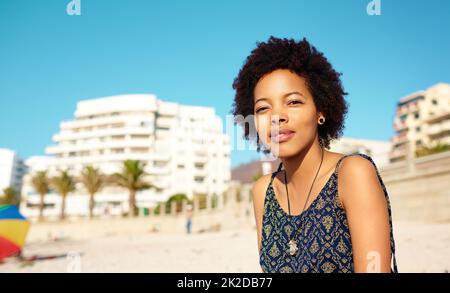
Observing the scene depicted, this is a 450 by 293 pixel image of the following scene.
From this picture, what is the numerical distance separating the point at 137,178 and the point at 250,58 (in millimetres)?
44164

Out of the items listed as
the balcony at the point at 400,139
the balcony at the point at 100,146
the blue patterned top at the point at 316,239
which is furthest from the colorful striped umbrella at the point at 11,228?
the balcony at the point at 100,146

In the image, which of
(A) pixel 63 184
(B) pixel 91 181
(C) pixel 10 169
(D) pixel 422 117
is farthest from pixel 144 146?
(D) pixel 422 117

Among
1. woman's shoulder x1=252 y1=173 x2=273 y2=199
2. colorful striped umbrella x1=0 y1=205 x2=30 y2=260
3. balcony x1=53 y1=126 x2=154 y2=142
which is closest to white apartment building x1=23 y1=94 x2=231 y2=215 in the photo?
balcony x1=53 y1=126 x2=154 y2=142

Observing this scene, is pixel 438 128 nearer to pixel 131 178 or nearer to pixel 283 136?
pixel 131 178

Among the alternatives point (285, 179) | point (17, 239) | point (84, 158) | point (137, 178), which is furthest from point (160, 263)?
point (84, 158)

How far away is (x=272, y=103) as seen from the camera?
185cm

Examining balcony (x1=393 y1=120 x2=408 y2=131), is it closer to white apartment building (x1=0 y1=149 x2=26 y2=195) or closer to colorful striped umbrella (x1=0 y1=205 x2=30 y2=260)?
colorful striped umbrella (x1=0 y1=205 x2=30 y2=260)

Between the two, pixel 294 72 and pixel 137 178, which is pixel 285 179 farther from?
pixel 137 178

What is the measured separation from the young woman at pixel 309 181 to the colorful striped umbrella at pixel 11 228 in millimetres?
10766

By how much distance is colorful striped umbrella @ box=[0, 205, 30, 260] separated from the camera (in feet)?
36.3

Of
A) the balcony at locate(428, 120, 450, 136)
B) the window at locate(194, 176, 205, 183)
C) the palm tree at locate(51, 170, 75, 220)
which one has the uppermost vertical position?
the balcony at locate(428, 120, 450, 136)

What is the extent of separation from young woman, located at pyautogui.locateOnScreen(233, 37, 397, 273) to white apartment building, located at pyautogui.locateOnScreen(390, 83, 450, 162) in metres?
67.9

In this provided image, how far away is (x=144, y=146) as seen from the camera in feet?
295

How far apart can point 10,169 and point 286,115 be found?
12867 cm
